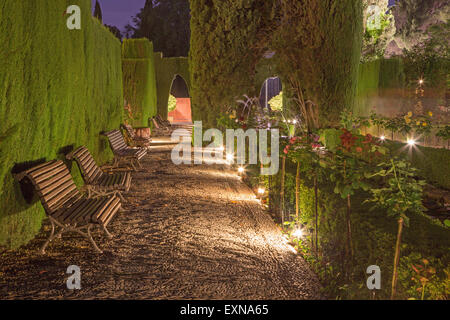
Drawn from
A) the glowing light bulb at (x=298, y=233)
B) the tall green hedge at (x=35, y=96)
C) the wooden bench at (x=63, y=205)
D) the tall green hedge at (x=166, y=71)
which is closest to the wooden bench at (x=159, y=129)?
the tall green hedge at (x=166, y=71)

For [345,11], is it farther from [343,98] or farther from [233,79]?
[233,79]

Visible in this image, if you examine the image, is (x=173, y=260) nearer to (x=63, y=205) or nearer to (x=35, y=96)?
(x=63, y=205)

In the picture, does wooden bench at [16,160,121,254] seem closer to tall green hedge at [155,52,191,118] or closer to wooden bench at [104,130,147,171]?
wooden bench at [104,130,147,171]

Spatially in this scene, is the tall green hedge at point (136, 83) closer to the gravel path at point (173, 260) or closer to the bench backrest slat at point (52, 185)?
the gravel path at point (173, 260)

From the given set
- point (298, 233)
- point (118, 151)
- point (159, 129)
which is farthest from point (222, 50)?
point (298, 233)

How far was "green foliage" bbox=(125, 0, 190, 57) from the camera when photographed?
115 ft

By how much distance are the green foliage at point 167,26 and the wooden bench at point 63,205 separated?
32475mm

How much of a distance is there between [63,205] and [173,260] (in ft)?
4.43

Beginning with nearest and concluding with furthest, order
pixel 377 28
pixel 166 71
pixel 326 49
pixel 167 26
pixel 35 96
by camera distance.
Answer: pixel 35 96 < pixel 326 49 < pixel 166 71 < pixel 377 28 < pixel 167 26

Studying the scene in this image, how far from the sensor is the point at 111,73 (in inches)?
342

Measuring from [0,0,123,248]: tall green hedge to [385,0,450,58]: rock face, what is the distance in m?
25.7

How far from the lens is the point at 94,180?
525 centimetres

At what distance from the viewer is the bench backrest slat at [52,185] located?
347 cm
